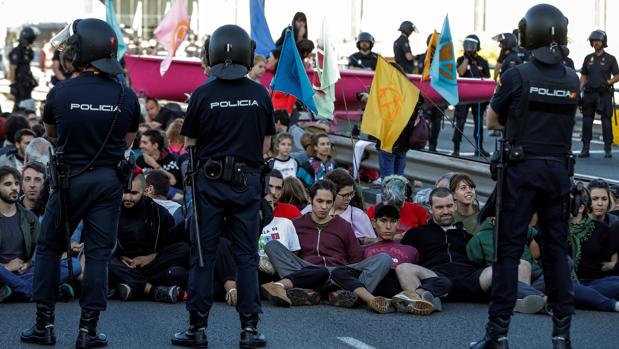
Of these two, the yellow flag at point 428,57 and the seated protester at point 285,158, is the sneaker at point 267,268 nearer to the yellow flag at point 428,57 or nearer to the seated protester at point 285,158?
the seated protester at point 285,158

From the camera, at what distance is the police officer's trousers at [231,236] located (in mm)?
8227

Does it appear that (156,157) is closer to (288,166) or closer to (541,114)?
(288,166)

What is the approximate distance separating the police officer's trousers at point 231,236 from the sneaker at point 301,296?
5.53ft

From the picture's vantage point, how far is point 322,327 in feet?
29.9

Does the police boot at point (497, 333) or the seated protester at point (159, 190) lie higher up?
the seated protester at point (159, 190)

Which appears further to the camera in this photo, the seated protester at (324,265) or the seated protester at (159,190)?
the seated protester at (159,190)

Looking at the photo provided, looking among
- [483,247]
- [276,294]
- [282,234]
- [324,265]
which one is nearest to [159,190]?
[282,234]

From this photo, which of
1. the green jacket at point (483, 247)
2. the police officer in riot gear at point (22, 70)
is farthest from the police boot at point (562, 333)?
the police officer in riot gear at point (22, 70)

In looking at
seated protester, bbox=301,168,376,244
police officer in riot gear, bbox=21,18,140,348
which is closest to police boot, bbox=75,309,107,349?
police officer in riot gear, bbox=21,18,140,348

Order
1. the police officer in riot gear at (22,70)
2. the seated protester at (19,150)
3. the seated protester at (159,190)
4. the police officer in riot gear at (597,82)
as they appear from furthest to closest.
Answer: the police officer in riot gear at (22,70) → the police officer in riot gear at (597,82) → the seated protester at (19,150) → the seated protester at (159,190)

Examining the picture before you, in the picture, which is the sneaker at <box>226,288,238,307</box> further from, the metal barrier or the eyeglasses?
the metal barrier

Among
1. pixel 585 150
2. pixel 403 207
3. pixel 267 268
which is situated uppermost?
pixel 403 207

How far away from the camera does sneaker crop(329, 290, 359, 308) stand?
9953mm

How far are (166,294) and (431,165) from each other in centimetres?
512
